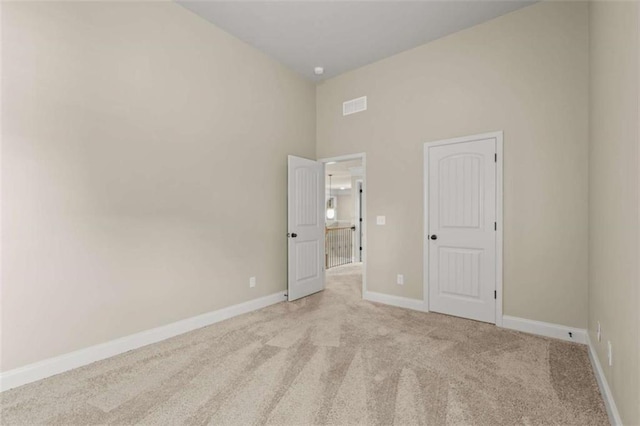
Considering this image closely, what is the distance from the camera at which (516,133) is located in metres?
3.19

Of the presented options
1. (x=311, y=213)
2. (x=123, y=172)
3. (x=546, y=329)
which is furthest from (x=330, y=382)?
(x=311, y=213)

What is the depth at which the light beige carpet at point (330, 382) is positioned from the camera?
1.83m

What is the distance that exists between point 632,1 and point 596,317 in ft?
7.00

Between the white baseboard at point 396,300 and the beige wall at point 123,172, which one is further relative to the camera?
the white baseboard at point 396,300

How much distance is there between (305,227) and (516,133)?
2.85 metres

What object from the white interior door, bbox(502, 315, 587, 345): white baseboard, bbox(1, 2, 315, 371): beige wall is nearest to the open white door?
bbox(1, 2, 315, 371): beige wall

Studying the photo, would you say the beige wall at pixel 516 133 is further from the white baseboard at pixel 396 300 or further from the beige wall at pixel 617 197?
the beige wall at pixel 617 197

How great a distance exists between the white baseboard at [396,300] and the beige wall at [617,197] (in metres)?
1.68

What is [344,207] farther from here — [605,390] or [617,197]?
[617,197]

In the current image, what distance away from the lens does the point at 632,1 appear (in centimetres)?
144

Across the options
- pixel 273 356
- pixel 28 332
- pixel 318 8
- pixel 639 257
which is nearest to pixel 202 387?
pixel 273 356

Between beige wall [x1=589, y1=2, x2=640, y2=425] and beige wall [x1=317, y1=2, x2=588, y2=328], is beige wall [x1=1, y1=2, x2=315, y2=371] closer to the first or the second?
beige wall [x1=317, y1=2, x2=588, y2=328]

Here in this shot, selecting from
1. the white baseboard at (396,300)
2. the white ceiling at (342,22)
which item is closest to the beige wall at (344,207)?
the white baseboard at (396,300)

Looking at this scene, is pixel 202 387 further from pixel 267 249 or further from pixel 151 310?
pixel 267 249
